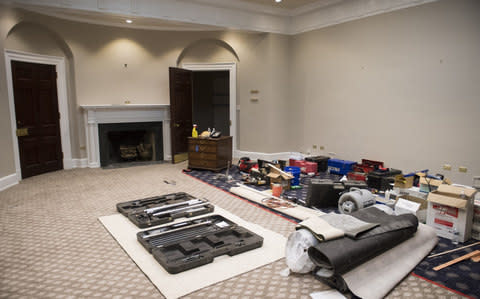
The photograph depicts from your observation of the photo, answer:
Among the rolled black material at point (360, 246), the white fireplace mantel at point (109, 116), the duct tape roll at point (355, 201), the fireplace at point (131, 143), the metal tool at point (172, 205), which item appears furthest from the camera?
the fireplace at point (131, 143)

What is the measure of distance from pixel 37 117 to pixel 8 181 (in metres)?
1.47

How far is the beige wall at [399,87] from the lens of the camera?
5070 mm

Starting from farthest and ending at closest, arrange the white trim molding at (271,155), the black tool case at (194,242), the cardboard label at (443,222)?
the white trim molding at (271,155), the cardboard label at (443,222), the black tool case at (194,242)

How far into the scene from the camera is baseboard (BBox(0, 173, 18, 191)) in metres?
5.38

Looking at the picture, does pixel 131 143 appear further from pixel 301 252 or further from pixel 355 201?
pixel 301 252

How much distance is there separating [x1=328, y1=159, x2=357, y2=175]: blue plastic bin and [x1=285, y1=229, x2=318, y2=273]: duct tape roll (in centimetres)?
387

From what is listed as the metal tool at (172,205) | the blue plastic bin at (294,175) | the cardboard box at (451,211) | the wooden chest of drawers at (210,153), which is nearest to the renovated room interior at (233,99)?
the metal tool at (172,205)

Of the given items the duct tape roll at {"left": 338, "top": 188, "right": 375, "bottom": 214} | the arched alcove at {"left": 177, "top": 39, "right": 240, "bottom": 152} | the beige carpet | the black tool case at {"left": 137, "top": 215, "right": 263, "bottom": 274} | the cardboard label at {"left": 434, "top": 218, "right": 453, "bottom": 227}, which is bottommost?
the beige carpet

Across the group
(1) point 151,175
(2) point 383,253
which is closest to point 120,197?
(1) point 151,175

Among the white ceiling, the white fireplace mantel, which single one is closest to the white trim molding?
the white fireplace mantel

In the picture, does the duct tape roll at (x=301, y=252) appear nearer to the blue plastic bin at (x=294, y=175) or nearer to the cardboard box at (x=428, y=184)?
the cardboard box at (x=428, y=184)

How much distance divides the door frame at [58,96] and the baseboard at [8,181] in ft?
0.80

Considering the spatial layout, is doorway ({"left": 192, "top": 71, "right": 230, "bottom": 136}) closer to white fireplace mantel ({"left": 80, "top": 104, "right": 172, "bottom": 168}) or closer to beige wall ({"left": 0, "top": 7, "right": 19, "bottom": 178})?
white fireplace mantel ({"left": 80, "top": 104, "right": 172, "bottom": 168})

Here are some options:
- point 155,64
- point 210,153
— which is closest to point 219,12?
point 155,64
